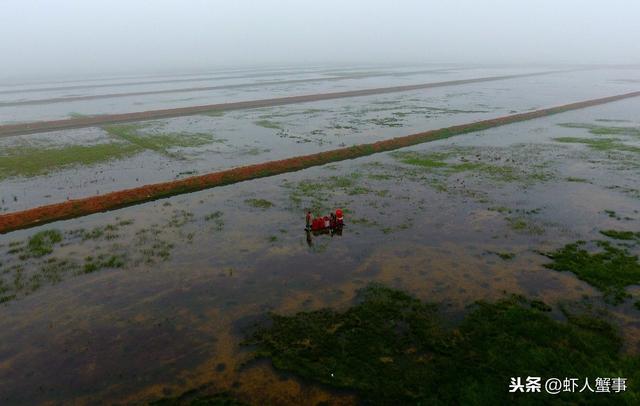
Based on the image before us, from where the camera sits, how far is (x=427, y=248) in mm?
24594

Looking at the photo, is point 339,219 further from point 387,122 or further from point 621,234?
point 387,122

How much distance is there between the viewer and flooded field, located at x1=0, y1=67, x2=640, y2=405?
51.0ft

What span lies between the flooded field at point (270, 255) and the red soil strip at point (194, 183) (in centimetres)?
119

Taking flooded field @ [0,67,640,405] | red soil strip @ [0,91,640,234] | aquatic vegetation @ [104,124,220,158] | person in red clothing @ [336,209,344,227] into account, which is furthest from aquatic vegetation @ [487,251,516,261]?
aquatic vegetation @ [104,124,220,158]

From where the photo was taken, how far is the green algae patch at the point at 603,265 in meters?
19.7

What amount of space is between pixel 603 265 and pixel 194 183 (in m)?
30.0

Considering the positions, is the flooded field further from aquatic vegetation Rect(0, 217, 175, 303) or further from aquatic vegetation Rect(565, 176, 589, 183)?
aquatic vegetation Rect(565, 176, 589, 183)

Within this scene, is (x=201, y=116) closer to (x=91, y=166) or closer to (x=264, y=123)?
(x=264, y=123)

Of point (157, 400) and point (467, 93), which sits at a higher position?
point (467, 93)

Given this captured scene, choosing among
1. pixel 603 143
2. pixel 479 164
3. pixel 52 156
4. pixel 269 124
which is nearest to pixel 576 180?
pixel 479 164

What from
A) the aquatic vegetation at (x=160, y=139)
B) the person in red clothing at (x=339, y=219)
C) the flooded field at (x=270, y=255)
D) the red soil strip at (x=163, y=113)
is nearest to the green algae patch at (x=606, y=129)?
the flooded field at (x=270, y=255)

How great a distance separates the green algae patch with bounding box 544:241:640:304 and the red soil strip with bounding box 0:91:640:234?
2546cm

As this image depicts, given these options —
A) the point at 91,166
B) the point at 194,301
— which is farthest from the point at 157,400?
the point at 91,166

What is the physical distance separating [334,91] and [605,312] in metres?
96.5
